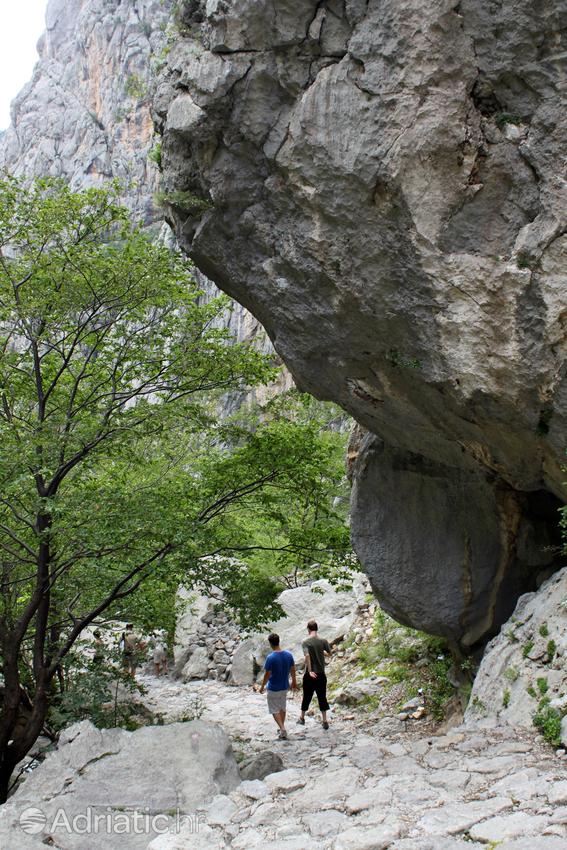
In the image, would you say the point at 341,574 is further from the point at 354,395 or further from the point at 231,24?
the point at 231,24

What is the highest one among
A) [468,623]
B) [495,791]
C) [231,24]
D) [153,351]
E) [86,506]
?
[231,24]

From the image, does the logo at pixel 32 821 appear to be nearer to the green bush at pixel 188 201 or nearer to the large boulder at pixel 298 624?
the green bush at pixel 188 201

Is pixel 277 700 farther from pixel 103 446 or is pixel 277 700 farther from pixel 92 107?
pixel 92 107

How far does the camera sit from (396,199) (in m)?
6.30

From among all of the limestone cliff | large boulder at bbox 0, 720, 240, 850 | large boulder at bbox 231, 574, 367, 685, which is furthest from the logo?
the limestone cliff

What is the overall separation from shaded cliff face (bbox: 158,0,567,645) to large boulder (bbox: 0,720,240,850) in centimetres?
433

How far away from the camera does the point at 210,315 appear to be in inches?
374

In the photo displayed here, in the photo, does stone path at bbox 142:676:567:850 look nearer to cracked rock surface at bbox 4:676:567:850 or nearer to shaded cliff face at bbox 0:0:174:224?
cracked rock surface at bbox 4:676:567:850

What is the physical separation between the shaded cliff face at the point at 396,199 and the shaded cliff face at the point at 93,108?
49.1 m

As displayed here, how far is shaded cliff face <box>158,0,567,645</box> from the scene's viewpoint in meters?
6.16

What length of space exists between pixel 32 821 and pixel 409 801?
3208 millimetres

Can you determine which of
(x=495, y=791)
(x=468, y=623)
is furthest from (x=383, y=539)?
(x=495, y=791)

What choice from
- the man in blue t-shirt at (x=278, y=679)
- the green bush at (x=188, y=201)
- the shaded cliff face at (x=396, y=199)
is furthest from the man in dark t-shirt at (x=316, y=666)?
the green bush at (x=188, y=201)

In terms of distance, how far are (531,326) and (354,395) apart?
8.15 feet
